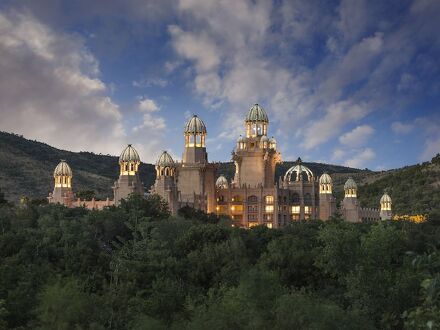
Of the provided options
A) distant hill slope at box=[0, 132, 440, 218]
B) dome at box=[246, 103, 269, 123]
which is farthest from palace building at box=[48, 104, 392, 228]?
distant hill slope at box=[0, 132, 440, 218]

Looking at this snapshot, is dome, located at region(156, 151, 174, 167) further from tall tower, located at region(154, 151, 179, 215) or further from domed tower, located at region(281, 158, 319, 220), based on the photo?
domed tower, located at region(281, 158, 319, 220)

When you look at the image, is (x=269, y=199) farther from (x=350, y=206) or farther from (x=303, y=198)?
(x=350, y=206)

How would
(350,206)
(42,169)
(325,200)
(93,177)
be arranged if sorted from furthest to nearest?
1. (93,177)
2. (42,169)
3. (350,206)
4. (325,200)

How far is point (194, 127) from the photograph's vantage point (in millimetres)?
113812

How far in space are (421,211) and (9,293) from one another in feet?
350

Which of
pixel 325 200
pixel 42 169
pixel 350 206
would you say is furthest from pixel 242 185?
pixel 42 169

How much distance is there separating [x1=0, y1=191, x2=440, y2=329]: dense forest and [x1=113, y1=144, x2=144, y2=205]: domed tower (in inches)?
851

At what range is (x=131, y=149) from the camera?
103 metres

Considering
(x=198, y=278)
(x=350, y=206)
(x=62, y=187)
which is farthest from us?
(x=350, y=206)

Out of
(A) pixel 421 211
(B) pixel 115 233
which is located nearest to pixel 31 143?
(A) pixel 421 211

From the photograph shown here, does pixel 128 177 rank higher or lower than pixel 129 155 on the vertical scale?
lower

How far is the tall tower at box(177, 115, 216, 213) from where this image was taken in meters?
111

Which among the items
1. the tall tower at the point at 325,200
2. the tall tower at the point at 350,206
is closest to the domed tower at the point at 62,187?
the tall tower at the point at 325,200

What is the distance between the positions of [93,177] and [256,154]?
5718 centimetres
